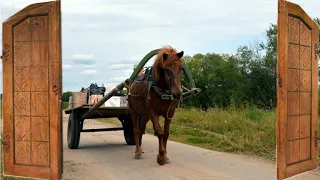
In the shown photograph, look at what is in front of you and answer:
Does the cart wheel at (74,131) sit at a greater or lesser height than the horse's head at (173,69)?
lesser

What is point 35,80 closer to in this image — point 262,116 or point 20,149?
point 20,149

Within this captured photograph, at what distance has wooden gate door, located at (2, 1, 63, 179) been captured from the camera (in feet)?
16.6

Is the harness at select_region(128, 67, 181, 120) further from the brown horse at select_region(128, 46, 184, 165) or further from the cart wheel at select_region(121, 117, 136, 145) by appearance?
the cart wheel at select_region(121, 117, 136, 145)

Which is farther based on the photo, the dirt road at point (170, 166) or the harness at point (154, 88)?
the harness at point (154, 88)

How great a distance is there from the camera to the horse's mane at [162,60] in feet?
21.9

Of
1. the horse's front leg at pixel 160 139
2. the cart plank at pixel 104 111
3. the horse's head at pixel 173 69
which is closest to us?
the horse's head at pixel 173 69

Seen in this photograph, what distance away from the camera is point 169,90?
696 cm

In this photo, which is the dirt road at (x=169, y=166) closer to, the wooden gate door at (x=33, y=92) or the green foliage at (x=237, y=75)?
the wooden gate door at (x=33, y=92)

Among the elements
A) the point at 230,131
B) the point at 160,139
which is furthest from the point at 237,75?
the point at 160,139

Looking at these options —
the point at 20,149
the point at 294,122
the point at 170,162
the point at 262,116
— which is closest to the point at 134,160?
the point at 170,162

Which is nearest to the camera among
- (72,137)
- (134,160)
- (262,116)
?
(134,160)

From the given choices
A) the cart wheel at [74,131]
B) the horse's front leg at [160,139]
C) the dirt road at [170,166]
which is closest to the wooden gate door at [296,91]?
the dirt road at [170,166]

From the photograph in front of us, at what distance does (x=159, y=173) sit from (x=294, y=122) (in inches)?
94.9

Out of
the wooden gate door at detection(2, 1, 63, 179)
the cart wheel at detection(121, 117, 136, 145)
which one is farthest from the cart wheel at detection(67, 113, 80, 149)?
the wooden gate door at detection(2, 1, 63, 179)
